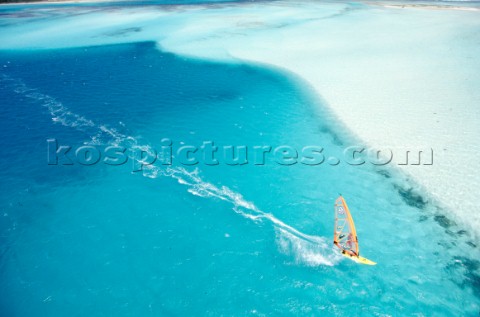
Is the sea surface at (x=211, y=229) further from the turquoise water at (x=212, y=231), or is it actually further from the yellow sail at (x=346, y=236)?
the yellow sail at (x=346, y=236)

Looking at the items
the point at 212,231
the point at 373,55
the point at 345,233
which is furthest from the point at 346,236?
the point at 373,55

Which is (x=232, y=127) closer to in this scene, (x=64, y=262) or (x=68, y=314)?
(x=64, y=262)

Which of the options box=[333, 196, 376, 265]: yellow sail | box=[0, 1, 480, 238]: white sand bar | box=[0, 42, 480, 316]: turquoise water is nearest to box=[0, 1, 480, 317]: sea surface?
box=[0, 42, 480, 316]: turquoise water

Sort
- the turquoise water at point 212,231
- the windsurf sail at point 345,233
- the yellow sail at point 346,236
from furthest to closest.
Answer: the windsurf sail at point 345,233
the yellow sail at point 346,236
the turquoise water at point 212,231

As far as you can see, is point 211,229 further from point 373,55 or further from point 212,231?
point 373,55

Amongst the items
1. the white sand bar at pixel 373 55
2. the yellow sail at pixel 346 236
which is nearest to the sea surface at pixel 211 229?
the yellow sail at pixel 346 236

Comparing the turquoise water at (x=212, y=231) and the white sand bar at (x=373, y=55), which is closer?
the turquoise water at (x=212, y=231)
